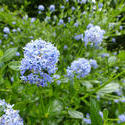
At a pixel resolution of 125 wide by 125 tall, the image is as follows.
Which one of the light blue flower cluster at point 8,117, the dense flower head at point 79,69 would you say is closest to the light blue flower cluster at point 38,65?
the light blue flower cluster at point 8,117

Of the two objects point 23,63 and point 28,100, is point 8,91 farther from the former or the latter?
point 23,63

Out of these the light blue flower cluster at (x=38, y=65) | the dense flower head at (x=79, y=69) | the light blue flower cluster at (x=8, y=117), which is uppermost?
the dense flower head at (x=79, y=69)

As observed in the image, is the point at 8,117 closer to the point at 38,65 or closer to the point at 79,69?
the point at 38,65

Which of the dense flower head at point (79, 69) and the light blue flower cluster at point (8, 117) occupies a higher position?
the dense flower head at point (79, 69)

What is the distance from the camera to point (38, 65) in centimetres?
83

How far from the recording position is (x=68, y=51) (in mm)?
2096

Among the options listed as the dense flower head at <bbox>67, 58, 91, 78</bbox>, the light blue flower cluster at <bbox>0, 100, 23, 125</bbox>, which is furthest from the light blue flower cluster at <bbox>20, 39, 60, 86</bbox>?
the dense flower head at <bbox>67, 58, 91, 78</bbox>

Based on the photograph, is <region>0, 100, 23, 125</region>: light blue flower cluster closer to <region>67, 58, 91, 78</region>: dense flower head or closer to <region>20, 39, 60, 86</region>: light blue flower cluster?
<region>20, 39, 60, 86</region>: light blue flower cluster

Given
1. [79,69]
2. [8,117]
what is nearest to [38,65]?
[8,117]

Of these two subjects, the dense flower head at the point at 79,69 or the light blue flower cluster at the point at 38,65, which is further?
the dense flower head at the point at 79,69

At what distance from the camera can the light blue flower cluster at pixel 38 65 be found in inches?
32.4

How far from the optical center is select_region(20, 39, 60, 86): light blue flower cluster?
0.82 metres

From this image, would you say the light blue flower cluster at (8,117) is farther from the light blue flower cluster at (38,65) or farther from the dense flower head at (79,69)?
the dense flower head at (79,69)

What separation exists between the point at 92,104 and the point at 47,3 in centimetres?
407
